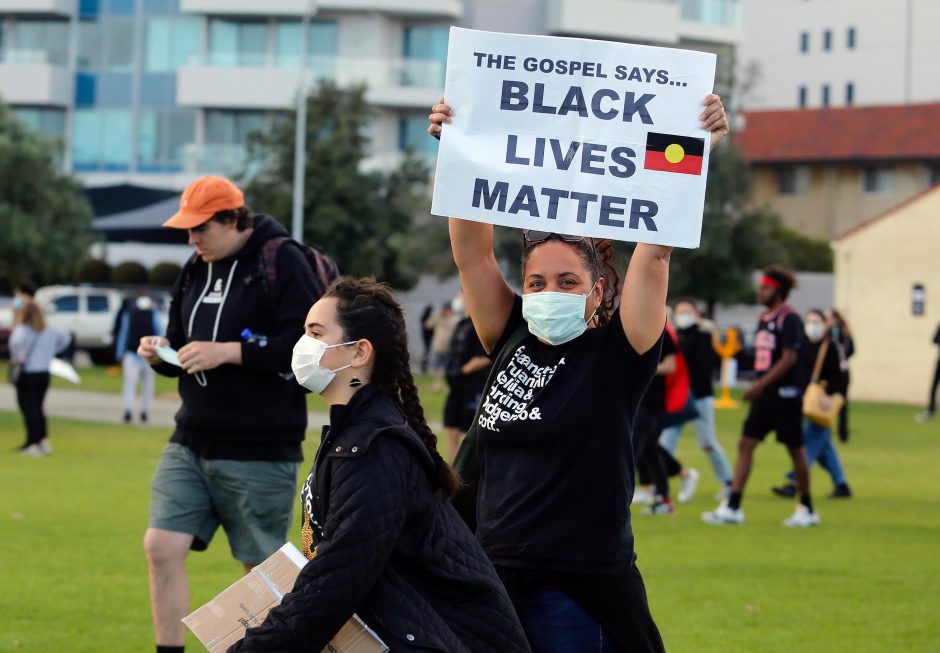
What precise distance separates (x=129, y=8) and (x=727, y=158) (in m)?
24.4

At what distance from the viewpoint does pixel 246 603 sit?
426 cm

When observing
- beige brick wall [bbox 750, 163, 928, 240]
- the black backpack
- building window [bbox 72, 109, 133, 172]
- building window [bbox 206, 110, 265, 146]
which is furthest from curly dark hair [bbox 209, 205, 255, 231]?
beige brick wall [bbox 750, 163, 928, 240]

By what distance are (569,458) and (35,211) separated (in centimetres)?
4316

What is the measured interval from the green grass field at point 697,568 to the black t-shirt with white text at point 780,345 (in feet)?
3.80

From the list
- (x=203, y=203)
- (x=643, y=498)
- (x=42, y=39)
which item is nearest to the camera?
(x=203, y=203)

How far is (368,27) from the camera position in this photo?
58.9 meters

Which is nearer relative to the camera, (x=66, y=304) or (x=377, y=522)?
(x=377, y=522)

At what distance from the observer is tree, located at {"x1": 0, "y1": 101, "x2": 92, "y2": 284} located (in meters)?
44.4

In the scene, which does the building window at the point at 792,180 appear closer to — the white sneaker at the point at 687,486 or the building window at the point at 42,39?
the building window at the point at 42,39

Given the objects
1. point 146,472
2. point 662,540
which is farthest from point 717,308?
point 662,540

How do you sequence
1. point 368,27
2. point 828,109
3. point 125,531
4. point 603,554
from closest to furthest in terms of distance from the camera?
point 603,554
point 125,531
point 368,27
point 828,109

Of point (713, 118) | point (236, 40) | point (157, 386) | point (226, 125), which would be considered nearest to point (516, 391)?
point (713, 118)

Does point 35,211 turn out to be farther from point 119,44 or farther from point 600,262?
point 600,262

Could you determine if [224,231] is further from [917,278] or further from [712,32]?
[712,32]
